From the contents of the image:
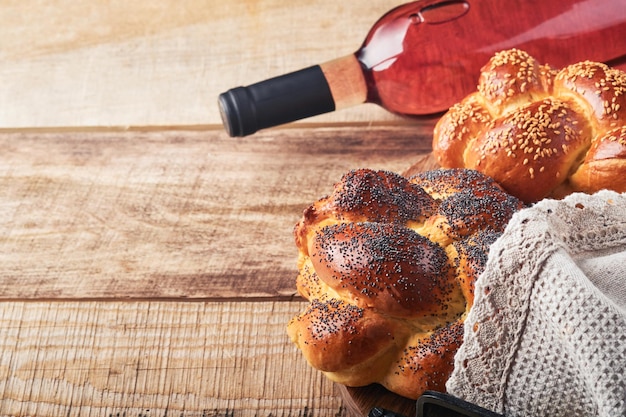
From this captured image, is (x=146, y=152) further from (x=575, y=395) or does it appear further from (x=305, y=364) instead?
(x=575, y=395)

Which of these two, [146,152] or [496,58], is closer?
[496,58]

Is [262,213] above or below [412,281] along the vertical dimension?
below

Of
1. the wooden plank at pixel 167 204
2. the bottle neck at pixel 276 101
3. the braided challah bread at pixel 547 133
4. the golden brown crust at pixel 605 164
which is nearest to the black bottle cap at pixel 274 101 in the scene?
the bottle neck at pixel 276 101

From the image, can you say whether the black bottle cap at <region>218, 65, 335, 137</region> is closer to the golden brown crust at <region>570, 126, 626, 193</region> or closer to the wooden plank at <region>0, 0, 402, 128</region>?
the wooden plank at <region>0, 0, 402, 128</region>

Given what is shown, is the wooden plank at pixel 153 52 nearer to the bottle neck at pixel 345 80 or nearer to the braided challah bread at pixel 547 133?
the bottle neck at pixel 345 80

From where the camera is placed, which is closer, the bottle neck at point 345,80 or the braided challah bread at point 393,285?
the braided challah bread at point 393,285

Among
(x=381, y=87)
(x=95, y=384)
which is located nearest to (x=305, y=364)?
(x=95, y=384)
